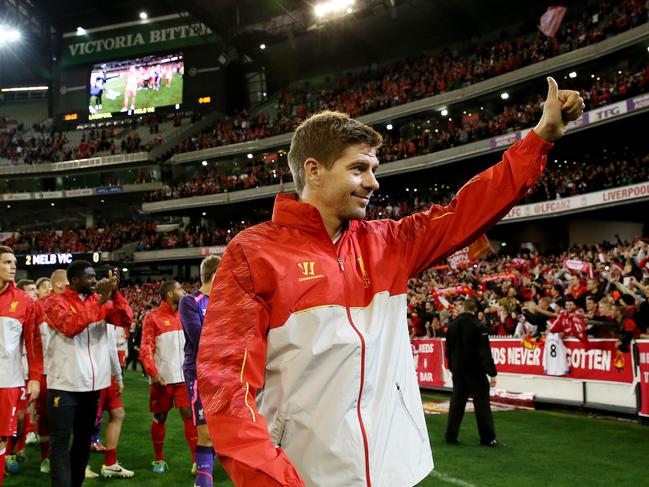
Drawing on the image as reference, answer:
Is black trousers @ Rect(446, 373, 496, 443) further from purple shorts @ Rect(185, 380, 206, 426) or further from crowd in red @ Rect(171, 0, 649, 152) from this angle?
crowd in red @ Rect(171, 0, 649, 152)

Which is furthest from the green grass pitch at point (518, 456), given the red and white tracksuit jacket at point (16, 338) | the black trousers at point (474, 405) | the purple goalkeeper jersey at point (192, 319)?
the red and white tracksuit jacket at point (16, 338)


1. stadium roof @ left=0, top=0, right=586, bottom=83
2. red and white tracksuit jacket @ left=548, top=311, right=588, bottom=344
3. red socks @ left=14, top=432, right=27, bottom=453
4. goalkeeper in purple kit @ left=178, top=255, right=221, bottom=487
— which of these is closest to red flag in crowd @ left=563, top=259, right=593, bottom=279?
red and white tracksuit jacket @ left=548, top=311, right=588, bottom=344

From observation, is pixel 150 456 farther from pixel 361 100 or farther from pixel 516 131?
pixel 361 100

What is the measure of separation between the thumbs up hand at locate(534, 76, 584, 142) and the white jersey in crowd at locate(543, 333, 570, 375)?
1003cm

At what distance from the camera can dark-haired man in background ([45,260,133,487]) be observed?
522cm

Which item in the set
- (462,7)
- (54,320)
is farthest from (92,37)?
(54,320)

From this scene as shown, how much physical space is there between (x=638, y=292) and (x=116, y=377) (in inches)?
355

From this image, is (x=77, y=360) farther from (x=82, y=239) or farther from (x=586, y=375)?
(x=82, y=239)

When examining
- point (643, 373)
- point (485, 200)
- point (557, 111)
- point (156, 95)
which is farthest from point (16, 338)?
point (156, 95)

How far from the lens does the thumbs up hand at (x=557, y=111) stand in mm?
2162

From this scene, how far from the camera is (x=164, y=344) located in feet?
26.0

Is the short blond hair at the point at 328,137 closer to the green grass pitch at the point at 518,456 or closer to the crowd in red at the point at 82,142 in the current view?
the green grass pitch at the point at 518,456

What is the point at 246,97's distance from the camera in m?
52.4

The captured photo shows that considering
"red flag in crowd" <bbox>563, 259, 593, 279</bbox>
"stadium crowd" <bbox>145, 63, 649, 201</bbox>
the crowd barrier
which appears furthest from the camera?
"stadium crowd" <bbox>145, 63, 649, 201</bbox>
